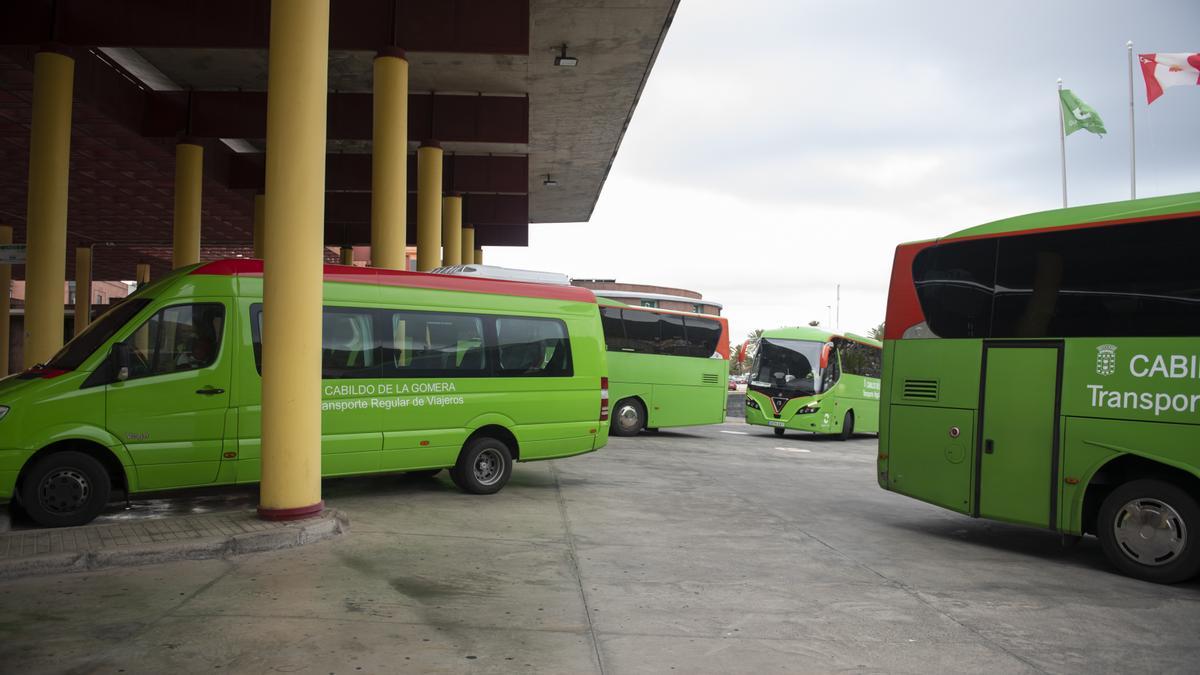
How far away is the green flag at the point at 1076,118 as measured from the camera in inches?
1313

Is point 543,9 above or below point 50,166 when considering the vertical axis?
above

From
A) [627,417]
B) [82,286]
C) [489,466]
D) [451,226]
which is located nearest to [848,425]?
[627,417]

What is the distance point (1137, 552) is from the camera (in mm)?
7664

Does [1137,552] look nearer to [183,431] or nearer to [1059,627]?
[1059,627]

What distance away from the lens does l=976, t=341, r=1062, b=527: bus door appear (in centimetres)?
827

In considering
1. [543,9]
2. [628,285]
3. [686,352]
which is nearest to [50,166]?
[543,9]

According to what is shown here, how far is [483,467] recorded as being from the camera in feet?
35.9

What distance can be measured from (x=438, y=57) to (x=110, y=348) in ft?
36.1

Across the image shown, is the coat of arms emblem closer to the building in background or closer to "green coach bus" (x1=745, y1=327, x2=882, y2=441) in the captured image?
the building in background

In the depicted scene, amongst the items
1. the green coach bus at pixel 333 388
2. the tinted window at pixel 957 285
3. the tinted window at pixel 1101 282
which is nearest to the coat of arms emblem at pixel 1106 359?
the tinted window at pixel 1101 282

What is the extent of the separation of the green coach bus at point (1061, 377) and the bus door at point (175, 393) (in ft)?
23.1

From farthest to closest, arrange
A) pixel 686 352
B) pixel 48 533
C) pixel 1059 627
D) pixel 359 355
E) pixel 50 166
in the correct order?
1. pixel 686 352
2. pixel 50 166
3. pixel 359 355
4. pixel 48 533
5. pixel 1059 627

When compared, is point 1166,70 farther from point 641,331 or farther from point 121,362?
point 121,362

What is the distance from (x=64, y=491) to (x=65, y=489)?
19 mm
